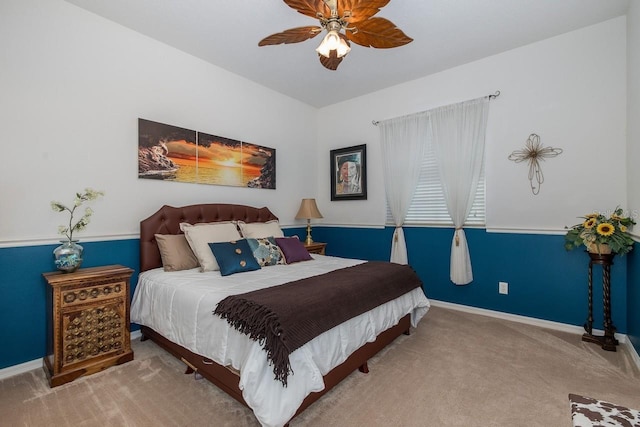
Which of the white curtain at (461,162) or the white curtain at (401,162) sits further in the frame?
the white curtain at (401,162)

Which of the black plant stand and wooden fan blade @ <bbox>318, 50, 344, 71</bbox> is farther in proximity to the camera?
the black plant stand

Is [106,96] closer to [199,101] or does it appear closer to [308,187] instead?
[199,101]

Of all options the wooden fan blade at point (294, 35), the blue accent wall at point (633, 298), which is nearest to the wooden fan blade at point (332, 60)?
the wooden fan blade at point (294, 35)

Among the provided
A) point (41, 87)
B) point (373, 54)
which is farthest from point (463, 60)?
point (41, 87)

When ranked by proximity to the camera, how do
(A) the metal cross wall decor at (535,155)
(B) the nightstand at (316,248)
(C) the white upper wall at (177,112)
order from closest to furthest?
(C) the white upper wall at (177,112) < (A) the metal cross wall decor at (535,155) < (B) the nightstand at (316,248)

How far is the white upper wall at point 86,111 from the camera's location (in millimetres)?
2238

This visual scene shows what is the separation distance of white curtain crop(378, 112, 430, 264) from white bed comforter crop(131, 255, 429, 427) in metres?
1.27

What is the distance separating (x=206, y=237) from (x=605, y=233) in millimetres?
3458

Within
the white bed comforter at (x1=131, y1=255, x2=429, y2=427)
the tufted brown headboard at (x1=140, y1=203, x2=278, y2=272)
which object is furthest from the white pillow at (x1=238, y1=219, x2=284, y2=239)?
the white bed comforter at (x1=131, y1=255, x2=429, y2=427)

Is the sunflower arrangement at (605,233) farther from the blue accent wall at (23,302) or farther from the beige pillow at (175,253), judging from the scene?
the blue accent wall at (23,302)

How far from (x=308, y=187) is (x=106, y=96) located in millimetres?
2869

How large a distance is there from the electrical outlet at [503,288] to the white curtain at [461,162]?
298 millimetres

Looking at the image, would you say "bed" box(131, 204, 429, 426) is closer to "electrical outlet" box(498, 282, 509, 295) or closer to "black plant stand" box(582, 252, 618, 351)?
"electrical outlet" box(498, 282, 509, 295)

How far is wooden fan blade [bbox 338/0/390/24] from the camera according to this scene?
5.89 ft
